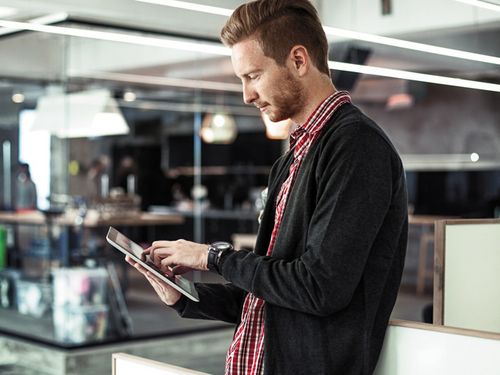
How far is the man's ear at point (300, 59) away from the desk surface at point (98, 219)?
4.90m

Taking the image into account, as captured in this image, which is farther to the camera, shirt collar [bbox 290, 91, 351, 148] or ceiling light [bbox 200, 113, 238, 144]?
ceiling light [bbox 200, 113, 238, 144]

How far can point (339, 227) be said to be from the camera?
1.53 m

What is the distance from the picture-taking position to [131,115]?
22.1 ft

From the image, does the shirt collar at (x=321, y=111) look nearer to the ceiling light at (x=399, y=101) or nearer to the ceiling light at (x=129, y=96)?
the ceiling light at (x=129, y=96)

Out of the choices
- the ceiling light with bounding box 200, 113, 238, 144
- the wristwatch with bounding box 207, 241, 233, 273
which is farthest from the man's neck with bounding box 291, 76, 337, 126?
the ceiling light with bounding box 200, 113, 238, 144

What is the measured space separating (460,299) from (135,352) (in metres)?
4.27

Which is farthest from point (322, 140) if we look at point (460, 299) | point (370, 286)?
point (460, 299)

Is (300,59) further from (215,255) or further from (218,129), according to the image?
(218,129)

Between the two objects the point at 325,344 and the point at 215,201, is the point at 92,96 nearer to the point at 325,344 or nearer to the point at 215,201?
the point at 215,201

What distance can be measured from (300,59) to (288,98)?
0.26 ft

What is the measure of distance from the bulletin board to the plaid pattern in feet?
2.67

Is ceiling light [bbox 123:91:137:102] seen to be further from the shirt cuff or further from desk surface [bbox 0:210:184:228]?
the shirt cuff

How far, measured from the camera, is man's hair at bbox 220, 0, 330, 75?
1.67 metres

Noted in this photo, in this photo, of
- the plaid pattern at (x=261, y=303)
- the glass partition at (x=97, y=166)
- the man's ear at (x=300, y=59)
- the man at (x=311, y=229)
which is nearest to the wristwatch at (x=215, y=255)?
the man at (x=311, y=229)
